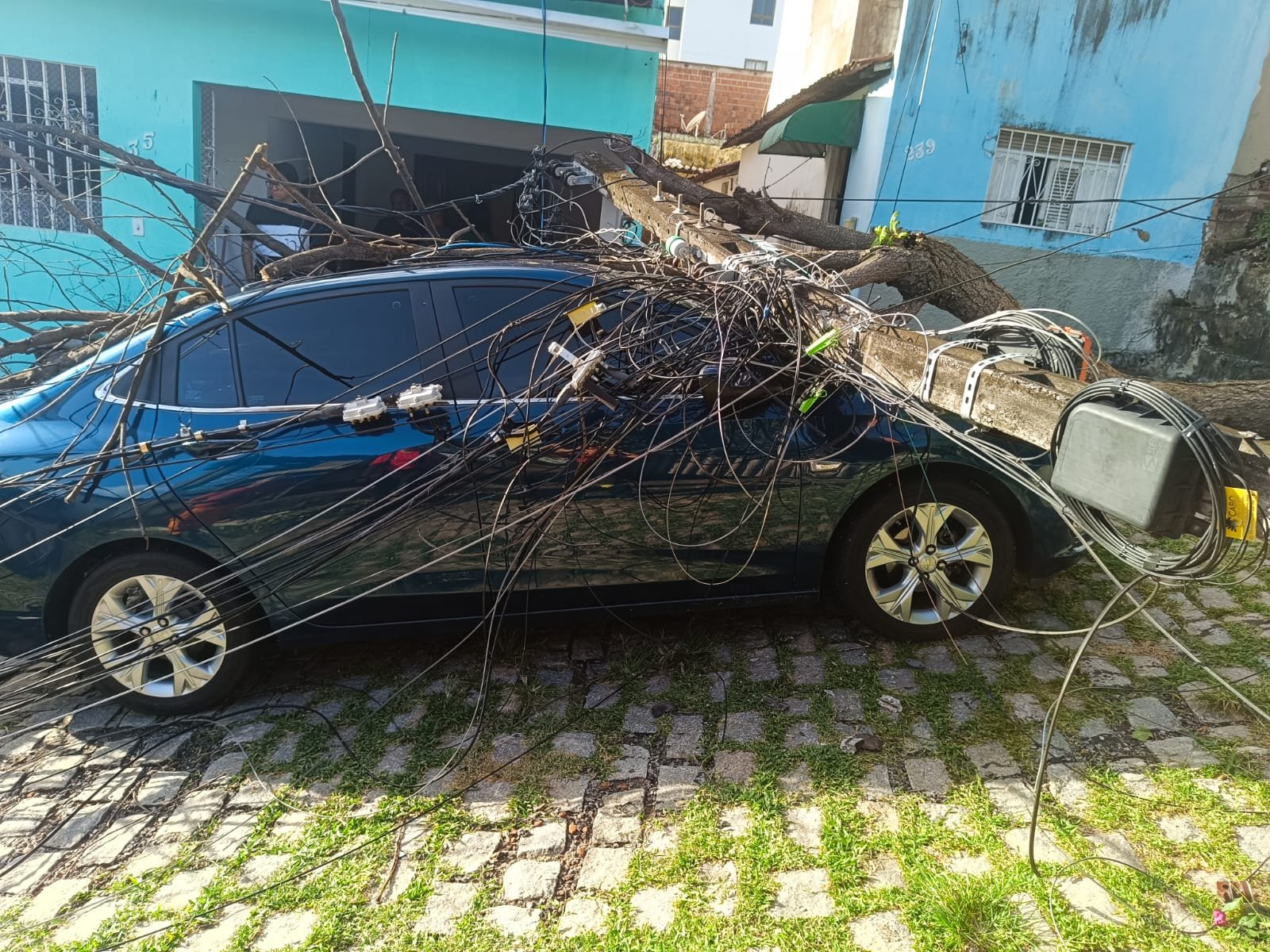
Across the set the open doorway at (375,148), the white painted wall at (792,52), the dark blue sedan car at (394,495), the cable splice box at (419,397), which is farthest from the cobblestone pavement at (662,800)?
the white painted wall at (792,52)

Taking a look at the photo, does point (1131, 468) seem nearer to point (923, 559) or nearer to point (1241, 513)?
point (1241, 513)

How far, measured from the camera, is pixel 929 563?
151 inches

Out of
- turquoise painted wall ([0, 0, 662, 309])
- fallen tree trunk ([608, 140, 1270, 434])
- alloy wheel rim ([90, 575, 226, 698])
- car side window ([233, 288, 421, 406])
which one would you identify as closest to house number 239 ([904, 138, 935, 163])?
turquoise painted wall ([0, 0, 662, 309])

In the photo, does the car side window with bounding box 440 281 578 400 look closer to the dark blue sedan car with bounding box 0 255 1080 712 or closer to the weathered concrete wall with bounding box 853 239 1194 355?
the dark blue sedan car with bounding box 0 255 1080 712

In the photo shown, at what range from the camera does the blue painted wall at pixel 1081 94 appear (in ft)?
29.8

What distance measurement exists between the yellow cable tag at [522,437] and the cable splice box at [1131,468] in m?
1.91

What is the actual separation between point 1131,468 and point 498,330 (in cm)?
257

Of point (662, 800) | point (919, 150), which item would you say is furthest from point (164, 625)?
point (919, 150)

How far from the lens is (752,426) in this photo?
11.5 feet

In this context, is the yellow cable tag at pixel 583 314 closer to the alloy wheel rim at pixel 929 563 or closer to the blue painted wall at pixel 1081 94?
the alloy wheel rim at pixel 929 563

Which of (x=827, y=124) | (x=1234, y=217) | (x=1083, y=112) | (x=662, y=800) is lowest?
(x=662, y=800)

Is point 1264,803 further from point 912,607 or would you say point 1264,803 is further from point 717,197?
point 717,197

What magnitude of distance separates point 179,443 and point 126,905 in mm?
1690

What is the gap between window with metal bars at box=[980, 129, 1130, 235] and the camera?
9.60 m
